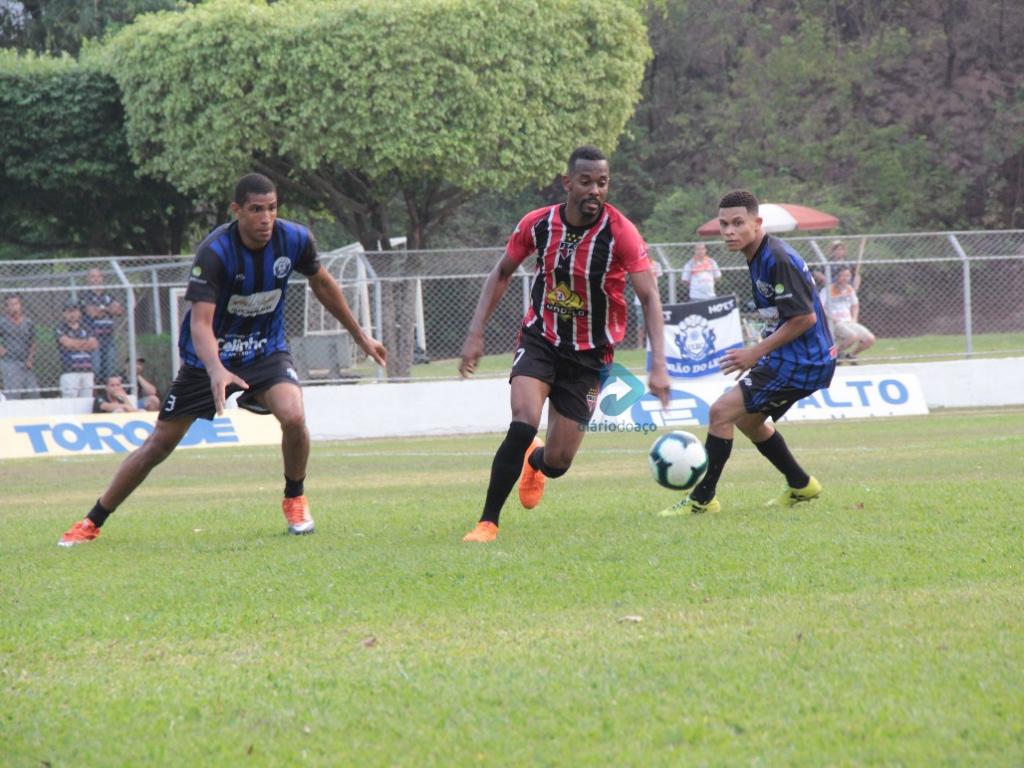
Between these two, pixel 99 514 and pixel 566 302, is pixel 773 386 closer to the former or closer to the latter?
pixel 566 302

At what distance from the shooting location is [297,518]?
28.4ft

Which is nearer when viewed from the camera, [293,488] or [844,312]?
[293,488]

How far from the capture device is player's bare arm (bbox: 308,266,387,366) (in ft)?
27.9

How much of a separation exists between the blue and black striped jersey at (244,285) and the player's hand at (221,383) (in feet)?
1.70

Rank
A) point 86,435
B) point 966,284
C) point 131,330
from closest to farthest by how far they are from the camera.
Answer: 1. point 86,435
2. point 131,330
3. point 966,284

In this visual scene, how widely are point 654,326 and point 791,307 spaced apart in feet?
3.38

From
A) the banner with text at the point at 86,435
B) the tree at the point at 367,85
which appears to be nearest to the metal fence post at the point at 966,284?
the tree at the point at 367,85

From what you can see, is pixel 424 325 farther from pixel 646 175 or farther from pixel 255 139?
pixel 646 175

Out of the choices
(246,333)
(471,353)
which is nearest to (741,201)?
(471,353)

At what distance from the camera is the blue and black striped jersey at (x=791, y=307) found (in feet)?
27.9

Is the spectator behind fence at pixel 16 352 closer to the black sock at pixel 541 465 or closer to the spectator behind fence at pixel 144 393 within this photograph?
the spectator behind fence at pixel 144 393

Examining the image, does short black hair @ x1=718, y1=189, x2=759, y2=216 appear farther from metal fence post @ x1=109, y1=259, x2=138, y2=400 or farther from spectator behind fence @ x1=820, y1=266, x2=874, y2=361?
spectator behind fence @ x1=820, y1=266, x2=874, y2=361

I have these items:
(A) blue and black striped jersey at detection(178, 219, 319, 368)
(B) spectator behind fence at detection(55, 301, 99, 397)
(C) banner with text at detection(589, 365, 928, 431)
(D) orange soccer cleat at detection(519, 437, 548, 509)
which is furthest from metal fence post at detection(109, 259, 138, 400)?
Answer: (D) orange soccer cleat at detection(519, 437, 548, 509)

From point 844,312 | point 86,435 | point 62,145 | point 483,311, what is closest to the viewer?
point 483,311
